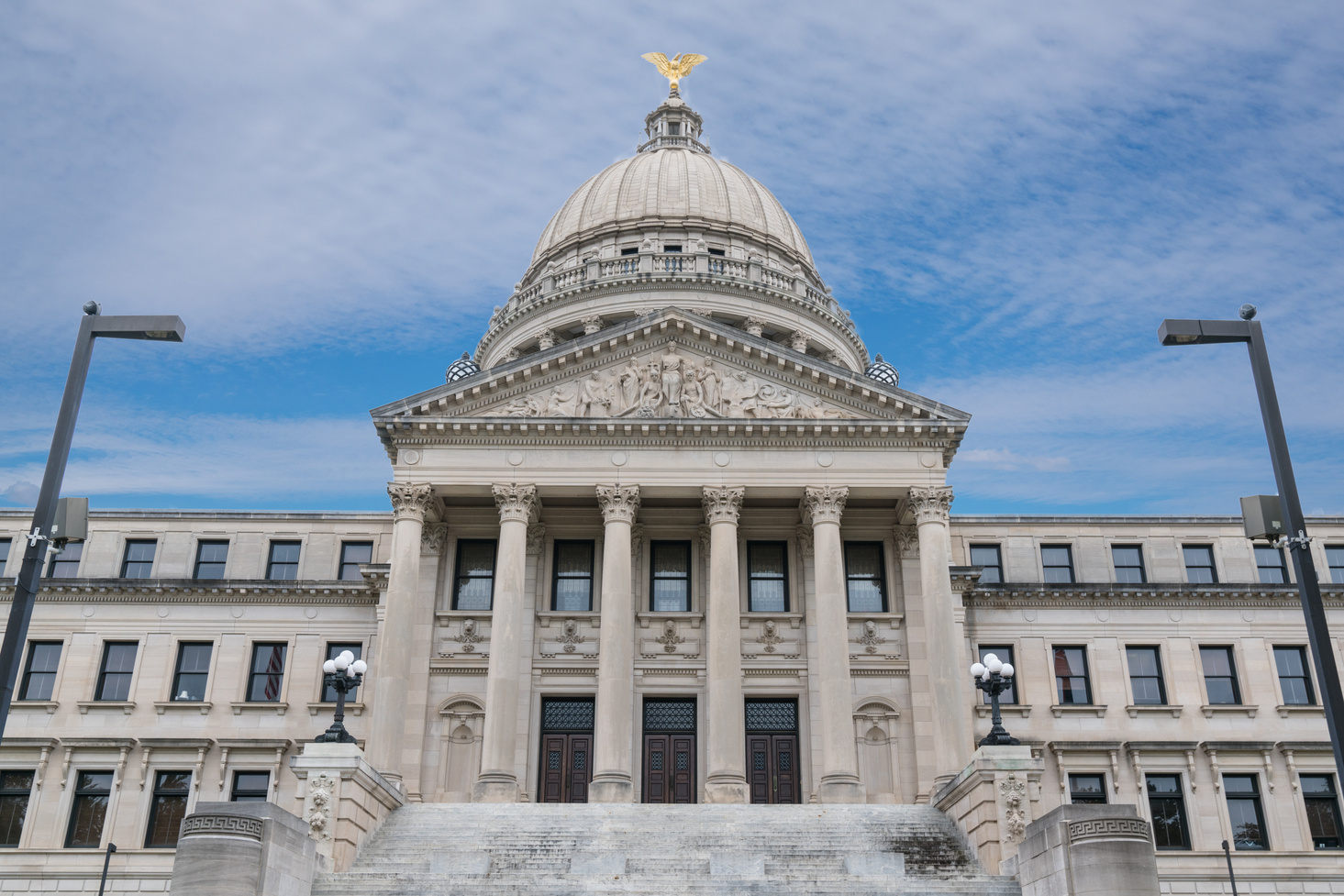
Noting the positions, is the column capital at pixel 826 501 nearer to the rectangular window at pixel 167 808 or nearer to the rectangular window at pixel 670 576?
the rectangular window at pixel 670 576

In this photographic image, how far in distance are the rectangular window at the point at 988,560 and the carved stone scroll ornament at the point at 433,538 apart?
19439 millimetres

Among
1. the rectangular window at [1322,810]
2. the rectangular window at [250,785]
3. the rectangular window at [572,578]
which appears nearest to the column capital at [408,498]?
the rectangular window at [572,578]

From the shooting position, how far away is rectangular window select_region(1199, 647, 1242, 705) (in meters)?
43.0

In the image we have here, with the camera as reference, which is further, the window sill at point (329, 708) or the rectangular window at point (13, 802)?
the window sill at point (329, 708)

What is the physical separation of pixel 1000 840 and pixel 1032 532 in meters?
21.9

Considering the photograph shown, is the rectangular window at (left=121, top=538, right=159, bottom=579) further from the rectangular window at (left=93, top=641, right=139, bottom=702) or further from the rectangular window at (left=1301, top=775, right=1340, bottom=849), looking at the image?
the rectangular window at (left=1301, top=775, right=1340, bottom=849)

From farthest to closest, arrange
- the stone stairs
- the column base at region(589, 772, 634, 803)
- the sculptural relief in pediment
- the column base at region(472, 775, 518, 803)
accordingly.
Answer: the sculptural relief in pediment
the column base at region(472, 775, 518, 803)
the column base at region(589, 772, 634, 803)
the stone stairs

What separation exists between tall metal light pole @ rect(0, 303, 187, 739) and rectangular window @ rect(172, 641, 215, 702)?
90.7 ft

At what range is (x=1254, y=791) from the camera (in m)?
41.1

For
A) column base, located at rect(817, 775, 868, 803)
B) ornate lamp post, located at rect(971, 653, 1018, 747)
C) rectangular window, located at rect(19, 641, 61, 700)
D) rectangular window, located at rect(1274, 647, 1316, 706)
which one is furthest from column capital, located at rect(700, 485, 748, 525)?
rectangular window, located at rect(19, 641, 61, 700)

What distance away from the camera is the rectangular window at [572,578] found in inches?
1563

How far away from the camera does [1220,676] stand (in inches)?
1706

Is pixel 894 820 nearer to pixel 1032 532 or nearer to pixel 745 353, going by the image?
pixel 745 353

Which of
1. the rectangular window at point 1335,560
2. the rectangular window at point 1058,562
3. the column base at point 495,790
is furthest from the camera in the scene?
the rectangular window at point 1058,562
